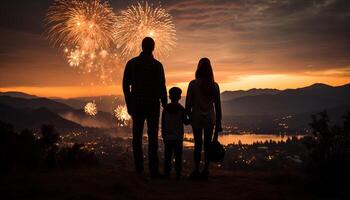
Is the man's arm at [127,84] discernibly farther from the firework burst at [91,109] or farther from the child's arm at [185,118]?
the firework burst at [91,109]

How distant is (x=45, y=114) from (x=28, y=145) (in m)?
190

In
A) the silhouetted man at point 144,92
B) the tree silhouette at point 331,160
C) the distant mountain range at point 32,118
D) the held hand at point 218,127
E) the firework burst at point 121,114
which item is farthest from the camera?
the distant mountain range at point 32,118

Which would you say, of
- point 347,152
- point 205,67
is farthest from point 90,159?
point 347,152

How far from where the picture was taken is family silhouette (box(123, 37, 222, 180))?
9.88m

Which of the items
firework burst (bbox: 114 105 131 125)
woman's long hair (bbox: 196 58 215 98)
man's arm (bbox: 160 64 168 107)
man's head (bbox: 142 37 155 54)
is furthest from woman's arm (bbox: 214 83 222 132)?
firework burst (bbox: 114 105 131 125)

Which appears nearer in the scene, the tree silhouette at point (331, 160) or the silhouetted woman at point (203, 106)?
the tree silhouette at point (331, 160)

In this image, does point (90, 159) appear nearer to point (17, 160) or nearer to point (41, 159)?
point (41, 159)

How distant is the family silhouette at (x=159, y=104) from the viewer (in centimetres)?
988

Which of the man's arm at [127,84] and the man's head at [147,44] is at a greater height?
the man's head at [147,44]

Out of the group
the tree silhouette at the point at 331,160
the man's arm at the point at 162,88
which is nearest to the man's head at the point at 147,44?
the man's arm at the point at 162,88

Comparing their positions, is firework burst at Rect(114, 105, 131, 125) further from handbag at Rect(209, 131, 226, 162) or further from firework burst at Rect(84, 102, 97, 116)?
handbag at Rect(209, 131, 226, 162)

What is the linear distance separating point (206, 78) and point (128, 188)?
152 inches

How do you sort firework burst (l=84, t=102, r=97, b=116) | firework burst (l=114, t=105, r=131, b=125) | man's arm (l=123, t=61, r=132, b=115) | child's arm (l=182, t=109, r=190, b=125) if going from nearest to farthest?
man's arm (l=123, t=61, r=132, b=115)
child's arm (l=182, t=109, r=190, b=125)
firework burst (l=84, t=102, r=97, b=116)
firework burst (l=114, t=105, r=131, b=125)

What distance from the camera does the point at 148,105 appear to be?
32.2 ft
